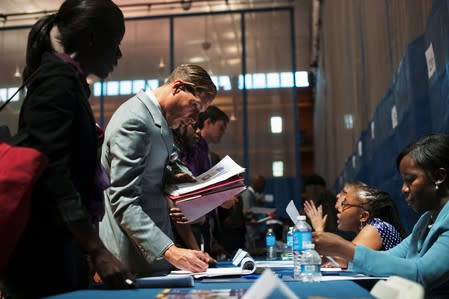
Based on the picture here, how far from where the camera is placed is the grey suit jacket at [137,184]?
56.5 inches

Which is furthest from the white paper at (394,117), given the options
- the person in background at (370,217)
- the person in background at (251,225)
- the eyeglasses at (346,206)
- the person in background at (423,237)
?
the person in background at (251,225)

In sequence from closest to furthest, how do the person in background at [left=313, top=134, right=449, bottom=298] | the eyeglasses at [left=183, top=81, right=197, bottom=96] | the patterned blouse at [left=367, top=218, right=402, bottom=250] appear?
the person in background at [left=313, top=134, right=449, bottom=298], the eyeglasses at [left=183, top=81, right=197, bottom=96], the patterned blouse at [left=367, top=218, right=402, bottom=250]

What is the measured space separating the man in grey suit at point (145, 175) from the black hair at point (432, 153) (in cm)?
75

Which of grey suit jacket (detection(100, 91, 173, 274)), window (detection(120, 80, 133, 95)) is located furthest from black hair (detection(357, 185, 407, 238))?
window (detection(120, 80, 133, 95))

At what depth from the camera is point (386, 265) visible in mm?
1425

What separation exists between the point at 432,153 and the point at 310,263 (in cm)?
56

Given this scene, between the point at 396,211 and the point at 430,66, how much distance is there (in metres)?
0.84

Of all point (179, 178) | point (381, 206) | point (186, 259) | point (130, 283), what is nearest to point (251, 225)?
point (381, 206)

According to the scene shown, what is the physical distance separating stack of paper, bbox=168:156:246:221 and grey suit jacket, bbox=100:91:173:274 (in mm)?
62

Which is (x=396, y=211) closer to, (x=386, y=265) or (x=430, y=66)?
(x=430, y=66)

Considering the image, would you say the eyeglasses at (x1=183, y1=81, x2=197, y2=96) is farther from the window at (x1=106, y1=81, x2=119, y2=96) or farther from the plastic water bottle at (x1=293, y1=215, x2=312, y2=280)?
the window at (x1=106, y1=81, x2=119, y2=96)

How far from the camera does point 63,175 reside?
3.55 ft

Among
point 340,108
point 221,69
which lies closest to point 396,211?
point 340,108

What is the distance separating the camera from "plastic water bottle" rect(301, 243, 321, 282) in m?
1.41
